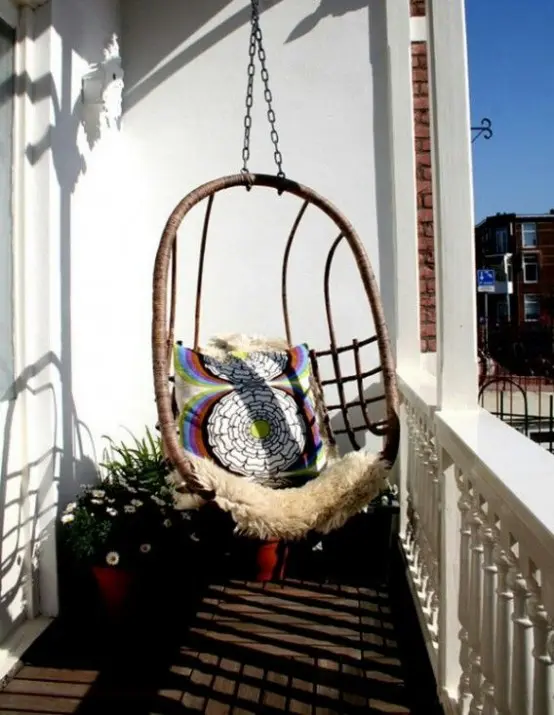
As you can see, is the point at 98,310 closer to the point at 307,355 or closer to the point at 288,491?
the point at 307,355

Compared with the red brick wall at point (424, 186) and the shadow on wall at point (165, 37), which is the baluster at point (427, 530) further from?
the shadow on wall at point (165, 37)

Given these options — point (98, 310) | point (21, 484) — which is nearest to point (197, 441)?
point (21, 484)

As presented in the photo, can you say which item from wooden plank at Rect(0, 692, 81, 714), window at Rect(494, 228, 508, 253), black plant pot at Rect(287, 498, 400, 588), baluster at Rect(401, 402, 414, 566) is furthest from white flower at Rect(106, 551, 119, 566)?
window at Rect(494, 228, 508, 253)

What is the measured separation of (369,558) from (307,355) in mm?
896

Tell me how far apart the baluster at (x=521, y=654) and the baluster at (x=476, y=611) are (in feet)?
1.06

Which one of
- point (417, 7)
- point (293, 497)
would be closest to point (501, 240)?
point (417, 7)

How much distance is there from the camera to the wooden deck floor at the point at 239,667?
75.3 inches

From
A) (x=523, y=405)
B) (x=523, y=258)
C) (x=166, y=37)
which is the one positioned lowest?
(x=523, y=405)

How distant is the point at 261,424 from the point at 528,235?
1643 inches

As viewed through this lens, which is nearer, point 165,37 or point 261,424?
point 261,424

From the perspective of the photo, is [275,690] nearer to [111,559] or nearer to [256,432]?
[111,559]

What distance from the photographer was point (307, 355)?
2785 mm

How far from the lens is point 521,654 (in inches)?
46.4

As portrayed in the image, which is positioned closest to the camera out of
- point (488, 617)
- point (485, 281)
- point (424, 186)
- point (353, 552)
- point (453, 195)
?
point (488, 617)
